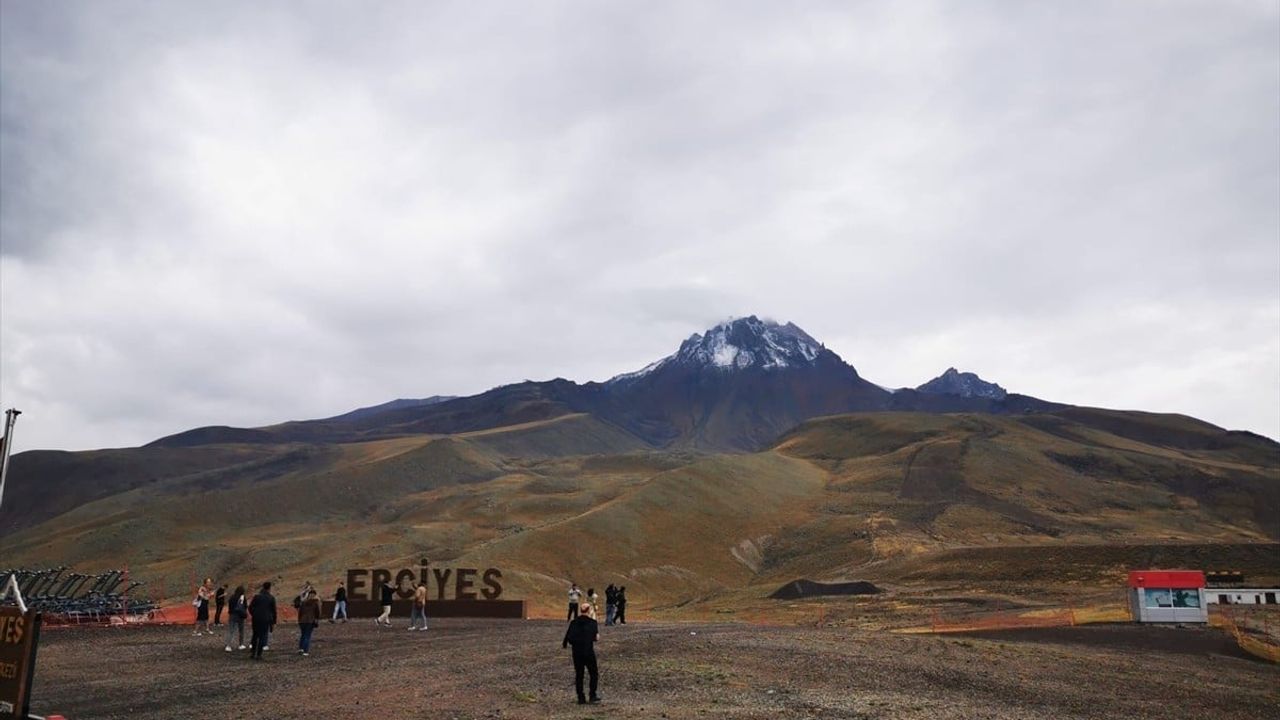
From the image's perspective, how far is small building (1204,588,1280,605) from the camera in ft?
152

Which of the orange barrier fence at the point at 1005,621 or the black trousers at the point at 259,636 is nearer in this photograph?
the black trousers at the point at 259,636

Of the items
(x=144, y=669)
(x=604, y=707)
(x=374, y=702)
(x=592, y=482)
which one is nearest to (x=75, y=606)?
(x=144, y=669)

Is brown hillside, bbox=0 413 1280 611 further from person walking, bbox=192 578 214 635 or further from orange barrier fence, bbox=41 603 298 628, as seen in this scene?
person walking, bbox=192 578 214 635

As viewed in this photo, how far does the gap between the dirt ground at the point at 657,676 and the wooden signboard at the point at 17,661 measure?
448cm

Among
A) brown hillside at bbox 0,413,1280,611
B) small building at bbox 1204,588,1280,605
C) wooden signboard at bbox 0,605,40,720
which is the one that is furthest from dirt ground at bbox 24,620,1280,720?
brown hillside at bbox 0,413,1280,611

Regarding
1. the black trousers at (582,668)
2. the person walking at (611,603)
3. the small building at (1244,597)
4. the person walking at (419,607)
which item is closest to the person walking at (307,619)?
the person walking at (419,607)

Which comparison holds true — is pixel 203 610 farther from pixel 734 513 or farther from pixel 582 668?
pixel 734 513

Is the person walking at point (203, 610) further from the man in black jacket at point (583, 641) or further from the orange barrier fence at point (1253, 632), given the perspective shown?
the orange barrier fence at point (1253, 632)

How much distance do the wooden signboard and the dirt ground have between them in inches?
177

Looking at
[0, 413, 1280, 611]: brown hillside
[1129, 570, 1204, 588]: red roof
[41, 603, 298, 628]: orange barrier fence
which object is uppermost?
[0, 413, 1280, 611]: brown hillside

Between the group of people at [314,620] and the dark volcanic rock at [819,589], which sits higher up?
the group of people at [314,620]

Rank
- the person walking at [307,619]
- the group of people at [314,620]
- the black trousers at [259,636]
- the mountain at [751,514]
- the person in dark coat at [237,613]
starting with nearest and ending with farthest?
the group of people at [314,620] → the black trousers at [259,636] → the person walking at [307,619] → the person in dark coat at [237,613] → the mountain at [751,514]

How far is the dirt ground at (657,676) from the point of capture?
650 inches

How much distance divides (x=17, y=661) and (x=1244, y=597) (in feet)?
172
